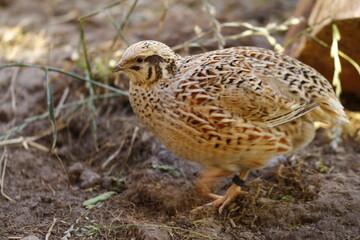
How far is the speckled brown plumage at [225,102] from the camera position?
3006 millimetres

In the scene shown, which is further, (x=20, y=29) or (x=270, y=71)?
(x=20, y=29)

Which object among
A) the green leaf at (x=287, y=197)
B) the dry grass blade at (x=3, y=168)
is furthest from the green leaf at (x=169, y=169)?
the dry grass blade at (x=3, y=168)

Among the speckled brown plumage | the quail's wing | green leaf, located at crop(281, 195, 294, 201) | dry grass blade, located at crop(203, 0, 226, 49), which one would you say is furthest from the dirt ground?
dry grass blade, located at crop(203, 0, 226, 49)

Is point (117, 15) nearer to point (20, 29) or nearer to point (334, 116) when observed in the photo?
point (20, 29)

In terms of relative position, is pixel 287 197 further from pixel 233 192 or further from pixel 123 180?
→ pixel 123 180

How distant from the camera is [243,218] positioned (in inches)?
128

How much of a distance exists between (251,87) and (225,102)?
0.70ft

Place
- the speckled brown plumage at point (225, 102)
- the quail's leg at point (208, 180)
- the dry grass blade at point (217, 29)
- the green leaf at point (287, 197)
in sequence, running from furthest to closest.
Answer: the dry grass blade at point (217, 29) → the green leaf at point (287, 197) → the quail's leg at point (208, 180) → the speckled brown plumage at point (225, 102)

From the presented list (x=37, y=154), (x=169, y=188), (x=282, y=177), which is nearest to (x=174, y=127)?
(x=169, y=188)

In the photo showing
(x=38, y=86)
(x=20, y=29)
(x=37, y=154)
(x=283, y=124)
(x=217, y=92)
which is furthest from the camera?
(x=20, y=29)

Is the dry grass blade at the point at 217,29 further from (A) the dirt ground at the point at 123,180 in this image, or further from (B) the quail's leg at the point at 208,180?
(B) the quail's leg at the point at 208,180

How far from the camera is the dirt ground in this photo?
3.04 metres

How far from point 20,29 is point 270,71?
14.8 ft

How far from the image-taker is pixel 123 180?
3770 mm
